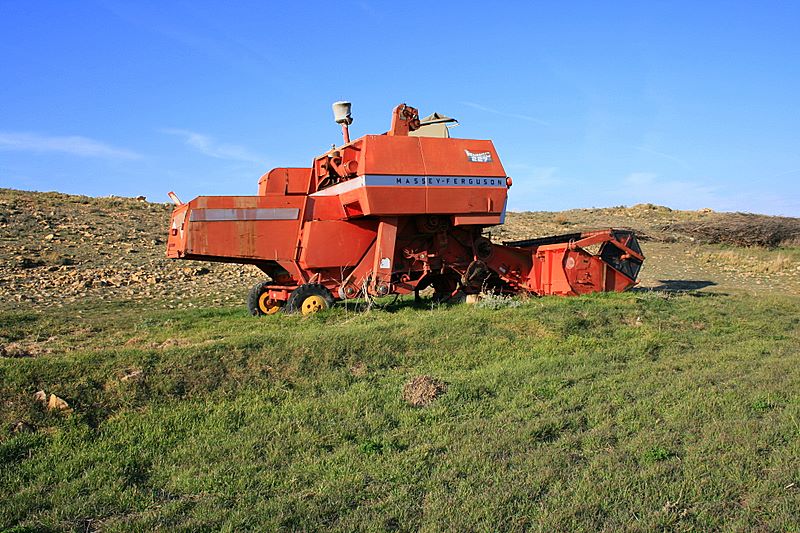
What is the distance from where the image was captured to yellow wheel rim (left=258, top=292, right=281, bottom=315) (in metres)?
13.8

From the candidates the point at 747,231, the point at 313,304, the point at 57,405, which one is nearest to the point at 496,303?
the point at 313,304

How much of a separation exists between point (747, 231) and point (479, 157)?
17.6 metres

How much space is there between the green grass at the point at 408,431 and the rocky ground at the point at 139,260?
724 cm

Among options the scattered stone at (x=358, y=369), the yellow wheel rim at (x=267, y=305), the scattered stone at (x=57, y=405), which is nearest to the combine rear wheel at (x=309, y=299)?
the yellow wheel rim at (x=267, y=305)

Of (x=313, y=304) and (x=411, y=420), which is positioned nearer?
(x=411, y=420)

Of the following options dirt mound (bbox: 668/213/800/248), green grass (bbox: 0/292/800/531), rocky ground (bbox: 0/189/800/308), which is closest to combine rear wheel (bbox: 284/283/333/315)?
green grass (bbox: 0/292/800/531)

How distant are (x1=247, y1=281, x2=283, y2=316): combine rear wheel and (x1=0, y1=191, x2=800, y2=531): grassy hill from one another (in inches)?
34.3

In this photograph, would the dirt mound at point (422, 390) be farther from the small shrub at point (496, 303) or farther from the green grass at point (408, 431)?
the small shrub at point (496, 303)

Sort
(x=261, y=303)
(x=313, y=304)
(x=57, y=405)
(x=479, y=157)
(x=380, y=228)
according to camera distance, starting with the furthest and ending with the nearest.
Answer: (x=261, y=303) < (x=479, y=157) < (x=380, y=228) < (x=313, y=304) < (x=57, y=405)

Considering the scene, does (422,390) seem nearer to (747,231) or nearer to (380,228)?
(380,228)

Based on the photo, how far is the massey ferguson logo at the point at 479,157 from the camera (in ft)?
44.3

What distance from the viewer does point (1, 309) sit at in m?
15.0

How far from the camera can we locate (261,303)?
13.8 metres

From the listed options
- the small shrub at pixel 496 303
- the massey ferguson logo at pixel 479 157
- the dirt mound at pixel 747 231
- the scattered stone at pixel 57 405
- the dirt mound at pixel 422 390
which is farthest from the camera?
the dirt mound at pixel 747 231
